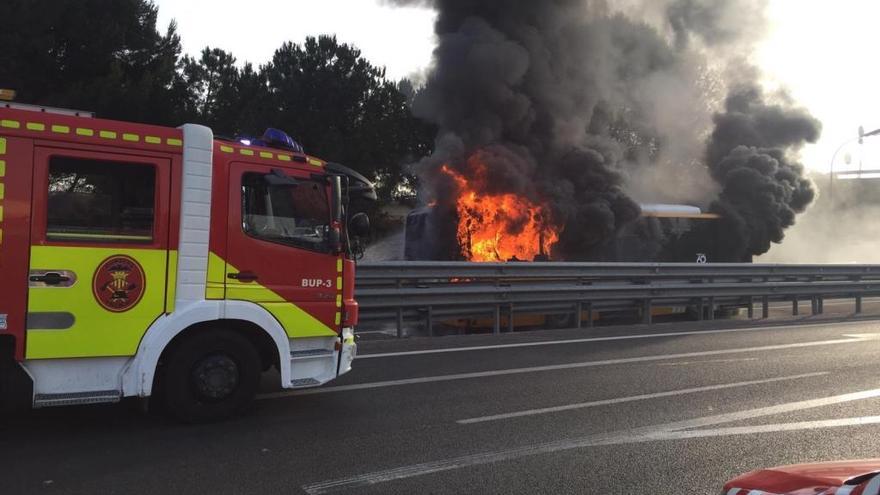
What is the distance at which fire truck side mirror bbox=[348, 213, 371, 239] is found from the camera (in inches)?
216

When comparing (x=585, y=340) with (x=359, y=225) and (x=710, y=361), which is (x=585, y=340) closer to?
(x=710, y=361)

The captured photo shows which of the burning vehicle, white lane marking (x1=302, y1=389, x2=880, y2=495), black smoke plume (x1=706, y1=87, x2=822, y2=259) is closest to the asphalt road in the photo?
white lane marking (x1=302, y1=389, x2=880, y2=495)

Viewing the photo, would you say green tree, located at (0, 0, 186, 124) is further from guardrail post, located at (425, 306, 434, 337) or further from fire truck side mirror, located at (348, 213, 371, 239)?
fire truck side mirror, located at (348, 213, 371, 239)

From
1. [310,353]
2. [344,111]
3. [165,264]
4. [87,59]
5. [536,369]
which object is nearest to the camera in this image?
[165,264]

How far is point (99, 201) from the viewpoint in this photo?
4.55 meters

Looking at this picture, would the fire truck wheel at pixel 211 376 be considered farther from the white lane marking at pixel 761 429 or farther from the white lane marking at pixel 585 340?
the white lane marking at pixel 761 429

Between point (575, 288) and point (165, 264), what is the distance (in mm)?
7803

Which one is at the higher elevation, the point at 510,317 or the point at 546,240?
the point at 546,240

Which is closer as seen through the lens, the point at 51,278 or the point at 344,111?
the point at 51,278

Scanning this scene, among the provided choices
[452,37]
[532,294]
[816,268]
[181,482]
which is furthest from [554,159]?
[181,482]

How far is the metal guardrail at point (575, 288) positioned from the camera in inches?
370

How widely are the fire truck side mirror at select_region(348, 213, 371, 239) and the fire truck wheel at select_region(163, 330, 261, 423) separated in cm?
128

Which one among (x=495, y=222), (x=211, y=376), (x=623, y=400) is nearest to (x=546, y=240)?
(x=495, y=222)

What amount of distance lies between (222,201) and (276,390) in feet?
7.03
